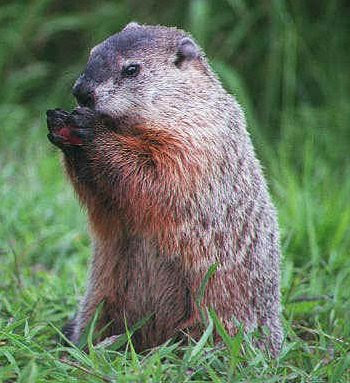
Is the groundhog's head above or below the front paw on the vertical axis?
above

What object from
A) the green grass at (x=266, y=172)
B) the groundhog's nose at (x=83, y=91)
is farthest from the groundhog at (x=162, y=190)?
the green grass at (x=266, y=172)

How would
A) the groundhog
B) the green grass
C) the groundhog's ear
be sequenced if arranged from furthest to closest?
the groundhog's ear < the groundhog < the green grass

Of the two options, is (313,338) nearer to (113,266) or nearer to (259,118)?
(113,266)

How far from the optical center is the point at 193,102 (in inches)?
152

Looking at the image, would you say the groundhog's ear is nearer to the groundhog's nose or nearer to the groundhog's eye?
the groundhog's eye

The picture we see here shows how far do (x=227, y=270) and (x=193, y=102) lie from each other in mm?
714

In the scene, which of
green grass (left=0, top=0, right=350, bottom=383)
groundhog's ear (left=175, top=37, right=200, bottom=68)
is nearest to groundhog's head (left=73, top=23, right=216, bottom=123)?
groundhog's ear (left=175, top=37, right=200, bottom=68)

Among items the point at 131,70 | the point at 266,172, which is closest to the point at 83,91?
the point at 131,70

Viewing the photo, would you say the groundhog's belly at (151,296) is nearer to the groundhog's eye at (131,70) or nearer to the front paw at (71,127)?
the front paw at (71,127)

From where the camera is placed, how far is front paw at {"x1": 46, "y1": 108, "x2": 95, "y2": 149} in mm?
3703

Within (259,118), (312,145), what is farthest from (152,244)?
(259,118)

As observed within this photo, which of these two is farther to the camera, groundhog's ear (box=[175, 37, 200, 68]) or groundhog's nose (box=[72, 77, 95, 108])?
groundhog's ear (box=[175, 37, 200, 68])

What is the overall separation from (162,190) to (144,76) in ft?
1.62

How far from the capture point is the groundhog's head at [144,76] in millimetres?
3703
